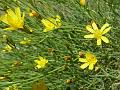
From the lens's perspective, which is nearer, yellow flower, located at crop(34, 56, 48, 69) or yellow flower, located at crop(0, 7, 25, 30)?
yellow flower, located at crop(0, 7, 25, 30)

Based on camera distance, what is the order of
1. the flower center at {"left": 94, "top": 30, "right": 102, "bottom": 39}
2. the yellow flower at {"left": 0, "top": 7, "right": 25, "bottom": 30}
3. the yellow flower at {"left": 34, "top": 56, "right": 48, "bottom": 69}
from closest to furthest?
the yellow flower at {"left": 0, "top": 7, "right": 25, "bottom": 30}
the flower center at {"left": 94, "top": 30, "right": 102, "bottom": 39}
the yellow flower at {"left": 34, "top": 56, "right": 48, "bottom": 69}

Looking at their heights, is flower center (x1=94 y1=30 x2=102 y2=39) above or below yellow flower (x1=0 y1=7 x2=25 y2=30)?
below

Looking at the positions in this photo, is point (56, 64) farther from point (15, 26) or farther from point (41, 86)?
point (41, 86)

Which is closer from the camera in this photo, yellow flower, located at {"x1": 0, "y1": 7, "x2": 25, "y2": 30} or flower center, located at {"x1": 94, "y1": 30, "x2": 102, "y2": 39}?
yellow flower, located at {"x1": 0, "y1": 7, "x2": 25, "y2": 30}

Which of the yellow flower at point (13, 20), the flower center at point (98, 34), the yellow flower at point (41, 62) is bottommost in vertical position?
the yellow flower at point (41, 62)

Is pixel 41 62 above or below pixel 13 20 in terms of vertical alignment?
below

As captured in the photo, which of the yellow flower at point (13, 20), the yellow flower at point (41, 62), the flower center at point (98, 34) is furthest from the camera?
the yellow flower at point (41, 62)

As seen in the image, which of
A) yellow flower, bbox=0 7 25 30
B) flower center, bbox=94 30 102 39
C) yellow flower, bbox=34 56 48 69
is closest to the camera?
yellow flower, bbox=0 7 25 30

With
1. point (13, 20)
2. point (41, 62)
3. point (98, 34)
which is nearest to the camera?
point (13, 20)

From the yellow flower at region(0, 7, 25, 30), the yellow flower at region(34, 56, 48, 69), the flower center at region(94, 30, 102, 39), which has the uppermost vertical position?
the yellow flower at region(0, 7, 25, 30)

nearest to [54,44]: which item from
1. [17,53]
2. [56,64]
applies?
[56,64]

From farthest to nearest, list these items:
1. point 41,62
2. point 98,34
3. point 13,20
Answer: point 41,62 → point 98,34 → point 13,20
